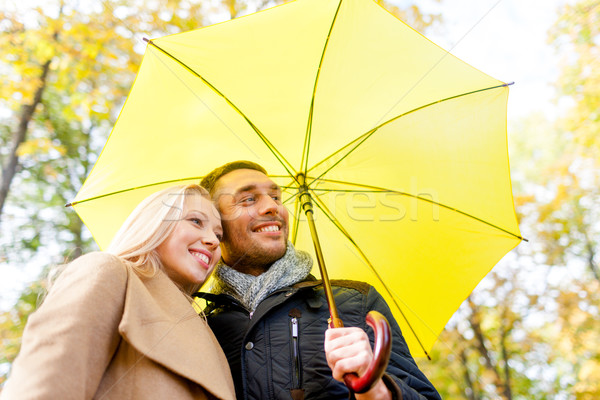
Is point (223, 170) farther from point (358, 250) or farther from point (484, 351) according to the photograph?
point (484, 351)

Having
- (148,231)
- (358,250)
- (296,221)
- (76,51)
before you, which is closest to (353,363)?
(148,231)

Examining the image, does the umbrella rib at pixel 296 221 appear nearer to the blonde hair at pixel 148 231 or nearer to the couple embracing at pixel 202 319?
the couple embracing at pixel 202 319

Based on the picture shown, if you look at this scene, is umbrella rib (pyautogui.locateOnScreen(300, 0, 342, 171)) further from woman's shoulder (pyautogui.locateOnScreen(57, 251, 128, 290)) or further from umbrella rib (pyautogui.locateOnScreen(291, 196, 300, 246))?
woman's shoulder (pyautogui.locateOnScreen(57, 251, 128, 290))

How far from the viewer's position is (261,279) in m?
2.91

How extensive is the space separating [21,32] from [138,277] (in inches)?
276

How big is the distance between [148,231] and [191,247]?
25 cm

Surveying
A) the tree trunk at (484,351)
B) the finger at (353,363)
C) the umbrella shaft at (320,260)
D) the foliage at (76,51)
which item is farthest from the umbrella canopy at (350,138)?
the tree trunk at (484,351)

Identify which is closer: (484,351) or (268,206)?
(268,206)

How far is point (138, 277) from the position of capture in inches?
81.0

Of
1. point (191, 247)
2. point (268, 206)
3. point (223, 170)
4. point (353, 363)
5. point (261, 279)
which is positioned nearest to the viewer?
point (353, 363)

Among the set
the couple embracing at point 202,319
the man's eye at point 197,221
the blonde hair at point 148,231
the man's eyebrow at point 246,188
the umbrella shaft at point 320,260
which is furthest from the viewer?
the man's eyebrow at point 246,188

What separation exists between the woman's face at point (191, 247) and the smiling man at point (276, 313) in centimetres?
38

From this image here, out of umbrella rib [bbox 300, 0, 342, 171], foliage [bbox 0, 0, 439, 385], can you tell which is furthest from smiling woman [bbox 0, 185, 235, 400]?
foliage [bbox 0, 0, 439, 385]

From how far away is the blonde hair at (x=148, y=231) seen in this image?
229 cm
